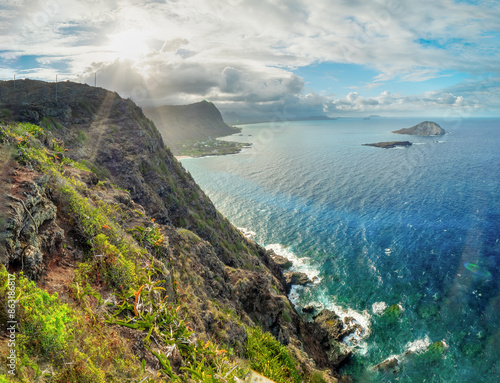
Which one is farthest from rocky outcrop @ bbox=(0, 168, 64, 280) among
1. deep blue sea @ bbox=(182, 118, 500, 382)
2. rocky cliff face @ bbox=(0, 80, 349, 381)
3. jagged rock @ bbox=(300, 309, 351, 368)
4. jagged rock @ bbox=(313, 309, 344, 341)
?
jagged rock @ bbox=(313, 309, 344, 341)

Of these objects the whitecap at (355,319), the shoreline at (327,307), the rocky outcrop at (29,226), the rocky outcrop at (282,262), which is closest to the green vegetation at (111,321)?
the rocky outcrop at (29,226)

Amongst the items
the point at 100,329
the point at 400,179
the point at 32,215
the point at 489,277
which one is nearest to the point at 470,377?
the point at 489,277

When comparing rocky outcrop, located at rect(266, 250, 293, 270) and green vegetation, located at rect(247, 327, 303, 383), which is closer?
green vegetation, located at rect(247, 327, 303, 383)

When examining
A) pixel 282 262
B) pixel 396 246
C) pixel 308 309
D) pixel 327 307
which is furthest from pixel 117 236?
pixel 396 246

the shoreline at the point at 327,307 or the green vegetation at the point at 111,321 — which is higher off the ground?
the green vegetation at the point at 111,321

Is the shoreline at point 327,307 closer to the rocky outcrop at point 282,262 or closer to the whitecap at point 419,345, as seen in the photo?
the rocky outcrop at point 282,262

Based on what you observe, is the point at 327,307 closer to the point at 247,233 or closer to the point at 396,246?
the point at 396,246

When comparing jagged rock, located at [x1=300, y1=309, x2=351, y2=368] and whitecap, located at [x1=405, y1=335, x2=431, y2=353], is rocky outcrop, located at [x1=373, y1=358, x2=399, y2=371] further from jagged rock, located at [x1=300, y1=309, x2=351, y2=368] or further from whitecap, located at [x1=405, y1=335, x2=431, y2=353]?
jagged rock, located at [x1=300, y1=309, x2=351, y2=368]
